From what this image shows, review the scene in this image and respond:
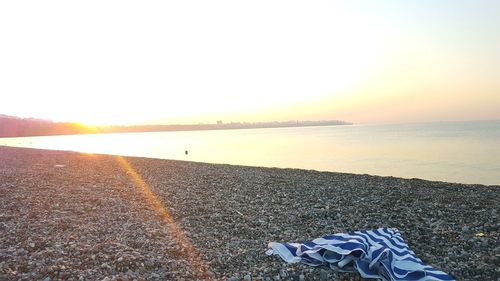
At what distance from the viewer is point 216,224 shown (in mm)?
8930

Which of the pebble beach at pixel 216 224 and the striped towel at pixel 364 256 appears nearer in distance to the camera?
the striped towel at pixel 364 256

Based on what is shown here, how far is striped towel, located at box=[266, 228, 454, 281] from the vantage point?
577 cm

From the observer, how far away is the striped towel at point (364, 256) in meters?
5.77

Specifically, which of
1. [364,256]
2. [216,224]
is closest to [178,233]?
[216,224]

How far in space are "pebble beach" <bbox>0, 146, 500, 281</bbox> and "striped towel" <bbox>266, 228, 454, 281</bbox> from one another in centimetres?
23

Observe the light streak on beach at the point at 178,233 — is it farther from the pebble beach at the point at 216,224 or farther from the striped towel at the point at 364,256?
the striped towel at the point at 364,256

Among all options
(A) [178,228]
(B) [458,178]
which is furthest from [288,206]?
(B) [458,178]

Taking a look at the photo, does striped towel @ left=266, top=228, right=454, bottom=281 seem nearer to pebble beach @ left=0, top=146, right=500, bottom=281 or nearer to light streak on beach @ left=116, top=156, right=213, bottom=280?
pebble beach @ left=0, top=146, right=500, bottom=281

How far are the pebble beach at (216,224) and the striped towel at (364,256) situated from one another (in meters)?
0.23

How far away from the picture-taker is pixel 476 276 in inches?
235

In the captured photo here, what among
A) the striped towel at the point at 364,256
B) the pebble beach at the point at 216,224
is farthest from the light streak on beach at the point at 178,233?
the striped towel at the point at 364,256

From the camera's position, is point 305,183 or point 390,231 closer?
point 390,231

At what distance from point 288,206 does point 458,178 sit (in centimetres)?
1902

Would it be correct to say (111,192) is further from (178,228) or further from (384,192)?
(384,192)
